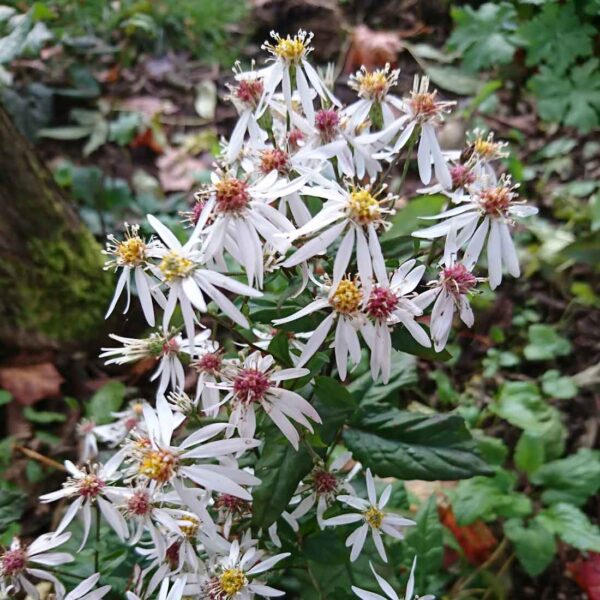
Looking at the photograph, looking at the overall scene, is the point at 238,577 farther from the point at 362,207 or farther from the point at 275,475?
the point at 362,207

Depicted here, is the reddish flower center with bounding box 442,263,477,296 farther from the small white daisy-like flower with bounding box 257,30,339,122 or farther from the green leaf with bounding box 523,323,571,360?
the green leaf with bounding box 523,323,571,360

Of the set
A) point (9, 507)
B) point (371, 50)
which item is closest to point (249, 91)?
point (9, 507)

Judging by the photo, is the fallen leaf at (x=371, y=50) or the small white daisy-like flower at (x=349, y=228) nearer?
the small white daisy-like flower at (x=349, y=228)

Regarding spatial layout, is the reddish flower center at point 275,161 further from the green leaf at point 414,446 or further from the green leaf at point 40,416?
the green leaf at point 40,416

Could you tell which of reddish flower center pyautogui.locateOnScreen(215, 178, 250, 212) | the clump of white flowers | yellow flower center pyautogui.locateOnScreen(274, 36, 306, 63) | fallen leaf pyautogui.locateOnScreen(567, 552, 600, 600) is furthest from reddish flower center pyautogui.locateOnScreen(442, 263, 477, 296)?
fallen leaf pyautogui.locateOnScreen(567, 552, 600, 600)

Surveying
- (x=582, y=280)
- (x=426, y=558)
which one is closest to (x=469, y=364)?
(x=582, y=280)

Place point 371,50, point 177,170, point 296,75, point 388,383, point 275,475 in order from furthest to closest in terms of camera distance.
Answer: point 371,50 → point 177,170 → point 388,383 → point 296,75 → point 275,475

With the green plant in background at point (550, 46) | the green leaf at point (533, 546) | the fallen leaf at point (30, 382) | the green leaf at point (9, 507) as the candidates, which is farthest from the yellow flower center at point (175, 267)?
the green plant in background at point (550, 46)
